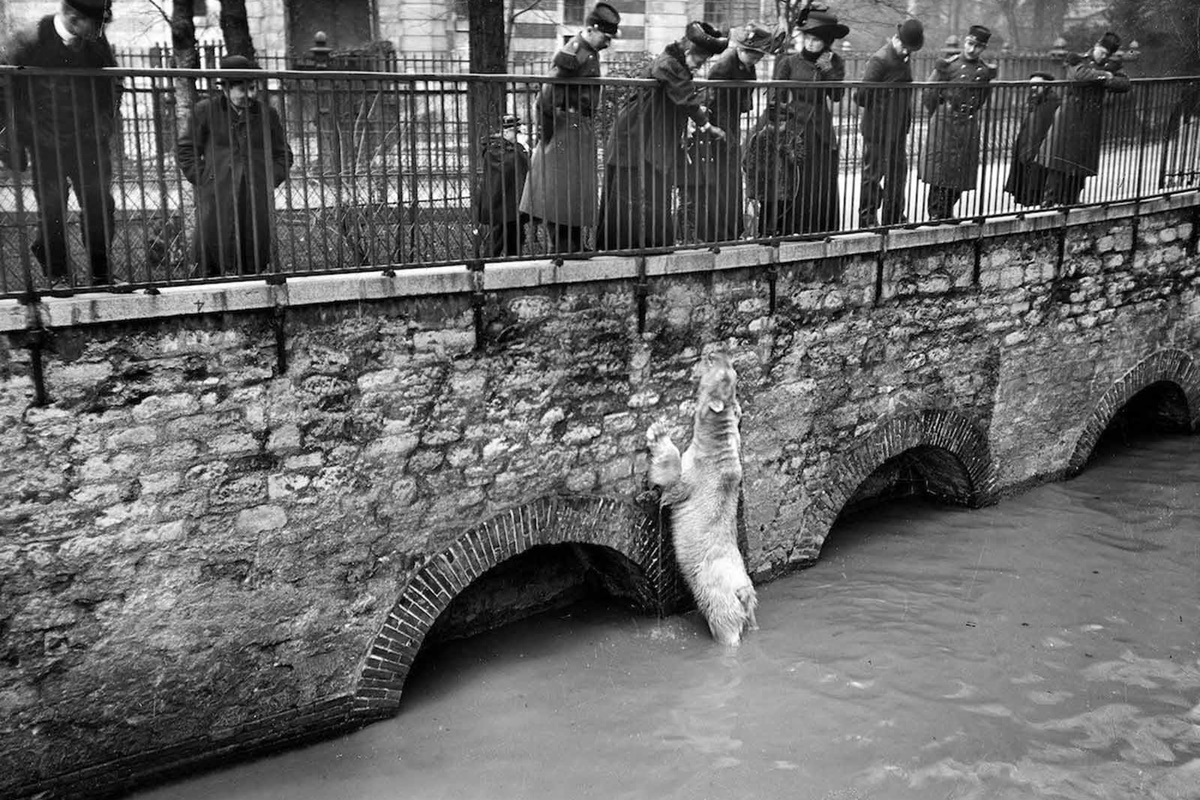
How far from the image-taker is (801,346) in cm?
883

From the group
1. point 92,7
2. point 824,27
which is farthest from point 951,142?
point 92,7

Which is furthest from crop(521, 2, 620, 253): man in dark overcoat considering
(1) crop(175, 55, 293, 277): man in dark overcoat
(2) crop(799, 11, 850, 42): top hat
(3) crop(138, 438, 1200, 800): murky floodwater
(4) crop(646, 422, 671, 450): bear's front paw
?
(3) crop(138, 438, 1200, 800): murky floodwater

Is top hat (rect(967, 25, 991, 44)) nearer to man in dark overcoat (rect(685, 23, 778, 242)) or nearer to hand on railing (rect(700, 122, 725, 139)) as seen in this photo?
man in dark overcoat (rect(685, 23, 778, 242))

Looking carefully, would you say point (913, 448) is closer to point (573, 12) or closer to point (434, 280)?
point (434, 280)

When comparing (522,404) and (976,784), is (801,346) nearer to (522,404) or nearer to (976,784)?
(522,404)

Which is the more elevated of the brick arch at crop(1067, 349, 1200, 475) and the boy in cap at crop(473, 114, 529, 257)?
the boy in cap at crop(473, 114, 529, 257)

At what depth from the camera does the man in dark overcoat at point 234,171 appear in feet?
20.2

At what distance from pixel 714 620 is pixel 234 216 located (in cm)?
438

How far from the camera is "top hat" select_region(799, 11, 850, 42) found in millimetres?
9266

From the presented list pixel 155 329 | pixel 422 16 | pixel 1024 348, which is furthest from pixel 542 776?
pixel 422 16

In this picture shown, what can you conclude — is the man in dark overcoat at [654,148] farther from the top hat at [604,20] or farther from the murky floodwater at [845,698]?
the murky floodwater at [845,698]

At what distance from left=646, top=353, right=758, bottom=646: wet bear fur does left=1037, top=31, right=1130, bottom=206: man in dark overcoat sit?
4616 mm

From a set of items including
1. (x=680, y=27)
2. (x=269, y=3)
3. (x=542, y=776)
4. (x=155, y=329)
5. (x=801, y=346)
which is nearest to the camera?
(x=155, y=329)

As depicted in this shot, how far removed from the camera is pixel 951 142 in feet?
31.9
